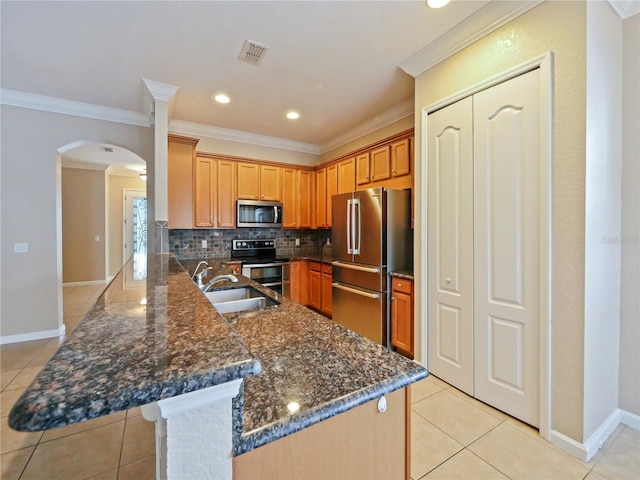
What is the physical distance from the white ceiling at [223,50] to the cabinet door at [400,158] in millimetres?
517

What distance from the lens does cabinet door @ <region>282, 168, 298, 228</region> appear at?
4746mm

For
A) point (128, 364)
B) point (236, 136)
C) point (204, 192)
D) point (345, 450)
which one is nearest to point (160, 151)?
point (204, 192)

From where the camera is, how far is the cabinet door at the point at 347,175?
412cm

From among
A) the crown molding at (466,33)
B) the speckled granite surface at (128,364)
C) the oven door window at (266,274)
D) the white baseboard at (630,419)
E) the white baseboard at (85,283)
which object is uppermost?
the crown molding at (466,33)

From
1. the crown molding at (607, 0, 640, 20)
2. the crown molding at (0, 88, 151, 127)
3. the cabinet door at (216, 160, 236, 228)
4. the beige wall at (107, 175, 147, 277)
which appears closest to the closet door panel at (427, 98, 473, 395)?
the crown molding at (607, 0, 640, 20)

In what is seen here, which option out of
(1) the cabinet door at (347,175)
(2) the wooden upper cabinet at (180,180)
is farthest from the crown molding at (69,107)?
(1) the cabinet door at (347,175)

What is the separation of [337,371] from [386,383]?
145 millimetres

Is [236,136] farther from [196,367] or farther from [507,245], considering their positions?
[196,367]

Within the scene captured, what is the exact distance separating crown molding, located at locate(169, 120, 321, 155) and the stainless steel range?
1.57 meters

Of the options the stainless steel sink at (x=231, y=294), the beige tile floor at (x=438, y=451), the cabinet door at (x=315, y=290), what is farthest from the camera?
the cabinet door at (x=315, y=290)

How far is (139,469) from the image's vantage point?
64.2 inches

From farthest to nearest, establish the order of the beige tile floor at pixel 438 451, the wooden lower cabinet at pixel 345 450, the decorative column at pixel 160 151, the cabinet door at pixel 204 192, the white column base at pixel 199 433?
the cabinet door at pixel 204 192, the decorative column at pixel 160 151, the beige tile floor at pixel 438 451, the wooden lower cabinet at pixel 345 450, the white column base at pixel 199 433

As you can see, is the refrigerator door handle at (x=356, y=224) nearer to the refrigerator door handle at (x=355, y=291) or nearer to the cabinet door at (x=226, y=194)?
the refrigerator door handle at (x=355, y=291)

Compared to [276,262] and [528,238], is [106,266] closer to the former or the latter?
[276,262]
